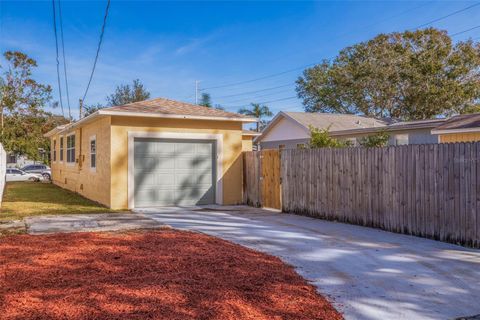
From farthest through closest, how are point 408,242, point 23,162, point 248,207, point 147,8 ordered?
point 23,162, point 147,8, point 248,207, point 408,242

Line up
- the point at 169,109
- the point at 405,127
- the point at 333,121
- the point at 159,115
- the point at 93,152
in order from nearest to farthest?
the point at 159,115
the point at 169,109
the point at 93,152
the point at 405,127
the point at 333,121

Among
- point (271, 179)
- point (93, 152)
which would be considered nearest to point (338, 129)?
point (271, 179)

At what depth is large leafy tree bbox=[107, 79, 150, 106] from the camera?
41844 millimetres

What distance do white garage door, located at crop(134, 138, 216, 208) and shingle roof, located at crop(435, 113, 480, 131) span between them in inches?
404

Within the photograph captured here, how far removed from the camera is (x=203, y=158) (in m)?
13.9

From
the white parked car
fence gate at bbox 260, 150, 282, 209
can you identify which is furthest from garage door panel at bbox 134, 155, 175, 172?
the white parked car

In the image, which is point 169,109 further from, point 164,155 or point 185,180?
point 185,180

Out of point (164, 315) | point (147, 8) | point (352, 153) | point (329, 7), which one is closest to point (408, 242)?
point (352, 153)

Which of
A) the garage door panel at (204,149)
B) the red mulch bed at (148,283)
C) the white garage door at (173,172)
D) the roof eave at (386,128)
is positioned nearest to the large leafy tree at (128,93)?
the roof eave at (386,128)

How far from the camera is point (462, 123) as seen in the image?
56.7ft

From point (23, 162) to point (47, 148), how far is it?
1864 centimetres

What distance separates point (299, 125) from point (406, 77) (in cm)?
1508

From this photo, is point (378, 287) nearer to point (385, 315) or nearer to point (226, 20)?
point (385, 315)

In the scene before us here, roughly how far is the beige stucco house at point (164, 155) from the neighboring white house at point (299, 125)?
9.43 metres
